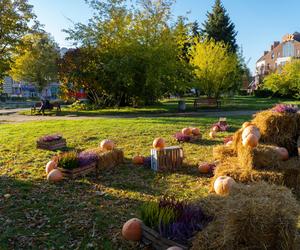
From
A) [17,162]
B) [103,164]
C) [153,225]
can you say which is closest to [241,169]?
[153,225]

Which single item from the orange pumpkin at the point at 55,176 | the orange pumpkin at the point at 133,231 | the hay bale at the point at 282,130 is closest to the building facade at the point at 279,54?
the hay bale at the point at 282,130

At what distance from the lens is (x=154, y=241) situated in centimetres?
399

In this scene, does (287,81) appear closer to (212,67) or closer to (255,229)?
(212,67)

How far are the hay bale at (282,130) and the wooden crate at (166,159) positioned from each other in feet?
6.12

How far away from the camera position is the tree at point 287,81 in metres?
39.1

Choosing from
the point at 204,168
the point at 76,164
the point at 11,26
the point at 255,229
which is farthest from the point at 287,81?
the point at 255,229

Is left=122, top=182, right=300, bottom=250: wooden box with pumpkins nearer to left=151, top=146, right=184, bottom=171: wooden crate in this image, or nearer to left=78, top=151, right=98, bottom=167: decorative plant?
left=151, top=146, right=184, bottom=171: wooden crate

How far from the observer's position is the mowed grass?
4590mm

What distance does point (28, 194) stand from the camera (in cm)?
629

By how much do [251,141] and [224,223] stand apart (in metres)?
2.91

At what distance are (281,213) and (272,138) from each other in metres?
3.76

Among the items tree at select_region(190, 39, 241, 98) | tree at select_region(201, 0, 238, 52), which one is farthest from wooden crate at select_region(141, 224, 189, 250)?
tree at select_region(201, 0, 238, 52)

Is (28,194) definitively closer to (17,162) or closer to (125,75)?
(17,162)

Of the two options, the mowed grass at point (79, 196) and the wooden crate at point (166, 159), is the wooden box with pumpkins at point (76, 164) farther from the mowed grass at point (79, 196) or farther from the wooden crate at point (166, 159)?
the wooden crate at point (166, 159)
